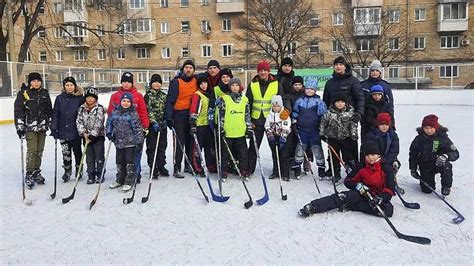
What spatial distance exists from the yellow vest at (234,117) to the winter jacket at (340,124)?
42.4 inches

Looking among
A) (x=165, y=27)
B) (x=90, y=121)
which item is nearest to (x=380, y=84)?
(x=90, y=121)

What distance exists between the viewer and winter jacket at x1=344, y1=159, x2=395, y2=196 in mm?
4312

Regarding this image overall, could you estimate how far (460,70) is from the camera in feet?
68.4

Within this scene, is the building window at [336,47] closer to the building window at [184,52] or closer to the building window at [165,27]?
the building window at [184,52]

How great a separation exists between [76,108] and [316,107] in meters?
3.22

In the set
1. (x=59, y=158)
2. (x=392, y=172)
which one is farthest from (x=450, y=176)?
(x=59, y=158)

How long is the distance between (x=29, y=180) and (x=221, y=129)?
263 cm

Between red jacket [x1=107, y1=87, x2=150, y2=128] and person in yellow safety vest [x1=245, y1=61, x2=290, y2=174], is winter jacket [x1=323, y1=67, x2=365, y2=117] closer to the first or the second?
person in yellow safety vest [x1=245, y1=61, x2=290, y2=174]

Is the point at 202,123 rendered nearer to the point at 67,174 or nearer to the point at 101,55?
the point at 67,174

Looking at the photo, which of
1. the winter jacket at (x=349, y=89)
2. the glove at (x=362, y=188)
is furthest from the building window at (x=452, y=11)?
the glove at (x=362, y=188)

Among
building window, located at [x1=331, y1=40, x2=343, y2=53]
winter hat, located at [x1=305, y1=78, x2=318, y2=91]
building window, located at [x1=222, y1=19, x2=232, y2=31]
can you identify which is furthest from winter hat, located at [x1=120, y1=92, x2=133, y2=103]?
building window, located at [x1=222, y1=19, x2=232, y2=31]

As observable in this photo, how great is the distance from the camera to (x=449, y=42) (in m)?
34.6

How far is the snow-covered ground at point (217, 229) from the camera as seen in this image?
3365 mm

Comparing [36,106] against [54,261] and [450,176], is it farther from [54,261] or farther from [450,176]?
[450,176]
